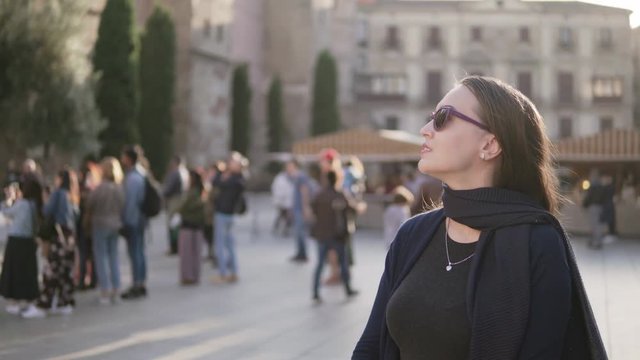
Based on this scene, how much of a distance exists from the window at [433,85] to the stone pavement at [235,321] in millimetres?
54508

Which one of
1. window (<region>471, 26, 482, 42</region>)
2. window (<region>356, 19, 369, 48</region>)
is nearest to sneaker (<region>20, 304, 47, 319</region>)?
window (<region>356, 19, 369, 48</region>)

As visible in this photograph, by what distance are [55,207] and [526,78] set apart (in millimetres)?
62618

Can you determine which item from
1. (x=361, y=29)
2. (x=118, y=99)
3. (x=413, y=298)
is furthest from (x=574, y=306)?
(x=361, y=29)

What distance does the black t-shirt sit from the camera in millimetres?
2789

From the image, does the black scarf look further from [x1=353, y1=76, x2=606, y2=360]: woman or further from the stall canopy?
the stall canopy

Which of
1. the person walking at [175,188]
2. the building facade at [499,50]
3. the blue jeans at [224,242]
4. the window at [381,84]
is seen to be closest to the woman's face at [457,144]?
the blue jeans at [224,242]

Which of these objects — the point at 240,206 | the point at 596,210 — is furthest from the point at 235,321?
the point at 596,210

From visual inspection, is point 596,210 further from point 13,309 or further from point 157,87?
point 157,87

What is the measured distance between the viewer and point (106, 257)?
1209 centimetres

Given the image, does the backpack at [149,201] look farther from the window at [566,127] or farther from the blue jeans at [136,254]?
the window at [566,127]

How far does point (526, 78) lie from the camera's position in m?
71.2

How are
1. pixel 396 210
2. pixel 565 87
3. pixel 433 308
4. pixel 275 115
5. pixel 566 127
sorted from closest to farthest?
pixel 433 308 → pixel 396 210 → pixel 275 115 → pixel 566 127 → pixel 565 87

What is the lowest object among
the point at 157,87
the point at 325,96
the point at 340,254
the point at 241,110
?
the point at 340,254

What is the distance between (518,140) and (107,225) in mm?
9644
